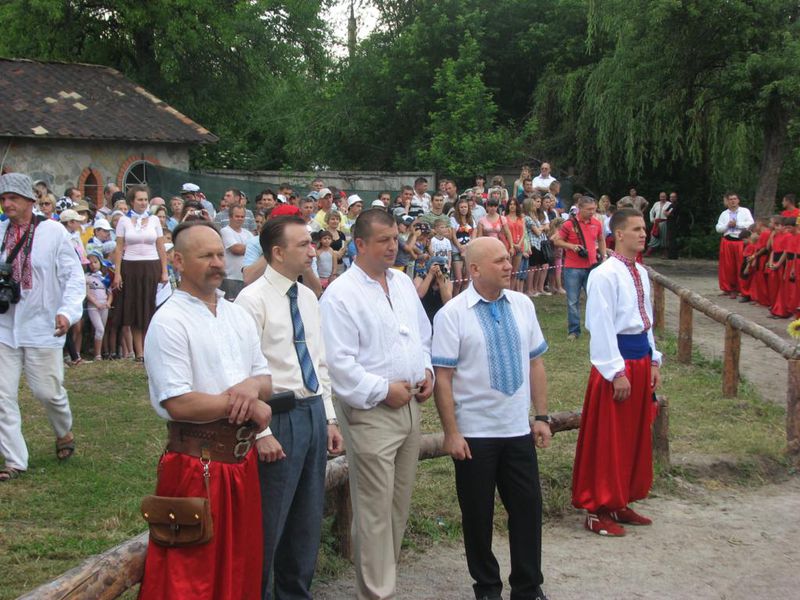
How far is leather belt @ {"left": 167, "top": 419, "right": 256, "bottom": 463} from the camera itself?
160 inches

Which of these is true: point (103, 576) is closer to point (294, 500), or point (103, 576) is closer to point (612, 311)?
point (294, 500)

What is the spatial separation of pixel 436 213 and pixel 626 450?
8.47 meters

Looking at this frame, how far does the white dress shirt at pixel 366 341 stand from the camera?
15.8 ft

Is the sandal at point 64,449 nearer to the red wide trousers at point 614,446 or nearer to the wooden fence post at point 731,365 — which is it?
the red wide trousers at point 614,446

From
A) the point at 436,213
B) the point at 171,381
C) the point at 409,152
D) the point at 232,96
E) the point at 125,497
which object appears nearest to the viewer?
the point at 171,381

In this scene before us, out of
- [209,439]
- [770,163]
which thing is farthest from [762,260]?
[209,439]

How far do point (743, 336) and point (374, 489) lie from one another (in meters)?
10.6

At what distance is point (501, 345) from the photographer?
5.23 meters

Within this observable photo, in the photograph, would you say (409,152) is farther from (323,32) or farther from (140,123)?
(140,123)

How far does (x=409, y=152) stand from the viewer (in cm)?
2961

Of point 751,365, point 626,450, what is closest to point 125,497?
point 626,450

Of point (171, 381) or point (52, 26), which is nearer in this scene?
point (171, 381)

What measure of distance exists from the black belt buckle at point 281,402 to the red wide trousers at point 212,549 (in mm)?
377

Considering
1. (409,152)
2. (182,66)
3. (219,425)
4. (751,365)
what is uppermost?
(182,66)
